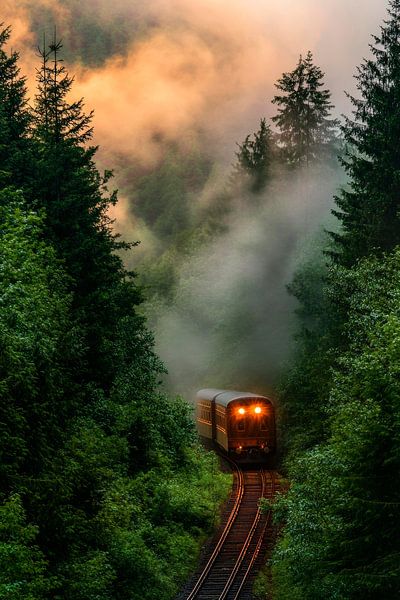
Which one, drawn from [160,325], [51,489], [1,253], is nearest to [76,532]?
[51,489]

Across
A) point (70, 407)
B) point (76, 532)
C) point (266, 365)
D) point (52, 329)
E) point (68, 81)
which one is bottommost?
point (76, 532)

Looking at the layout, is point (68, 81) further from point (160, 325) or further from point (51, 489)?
point (160, 325)

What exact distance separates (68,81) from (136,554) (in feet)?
83.9

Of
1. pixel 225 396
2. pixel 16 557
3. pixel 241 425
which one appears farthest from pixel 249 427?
pixel 16 557

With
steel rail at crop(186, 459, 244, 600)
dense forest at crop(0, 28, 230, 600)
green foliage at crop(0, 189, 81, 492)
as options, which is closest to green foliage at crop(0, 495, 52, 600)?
dense forest at crop(0, 28, 230, 600)

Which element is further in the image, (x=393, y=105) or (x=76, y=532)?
(x=393, y=105)

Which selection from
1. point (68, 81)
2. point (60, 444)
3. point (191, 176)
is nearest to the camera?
point (60, 444)

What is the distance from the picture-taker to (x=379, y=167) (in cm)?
3472

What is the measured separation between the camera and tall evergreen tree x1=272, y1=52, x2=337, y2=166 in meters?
77.0

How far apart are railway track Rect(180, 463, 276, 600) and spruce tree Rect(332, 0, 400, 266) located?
1253 centimetres

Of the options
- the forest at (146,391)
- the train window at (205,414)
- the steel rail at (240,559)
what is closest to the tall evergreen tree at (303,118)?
the forest at (146,391)

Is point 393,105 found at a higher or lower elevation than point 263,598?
higher

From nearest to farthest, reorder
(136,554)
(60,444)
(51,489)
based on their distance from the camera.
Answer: (51,489) → (60,444) → (136,554)

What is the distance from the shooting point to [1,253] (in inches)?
938
